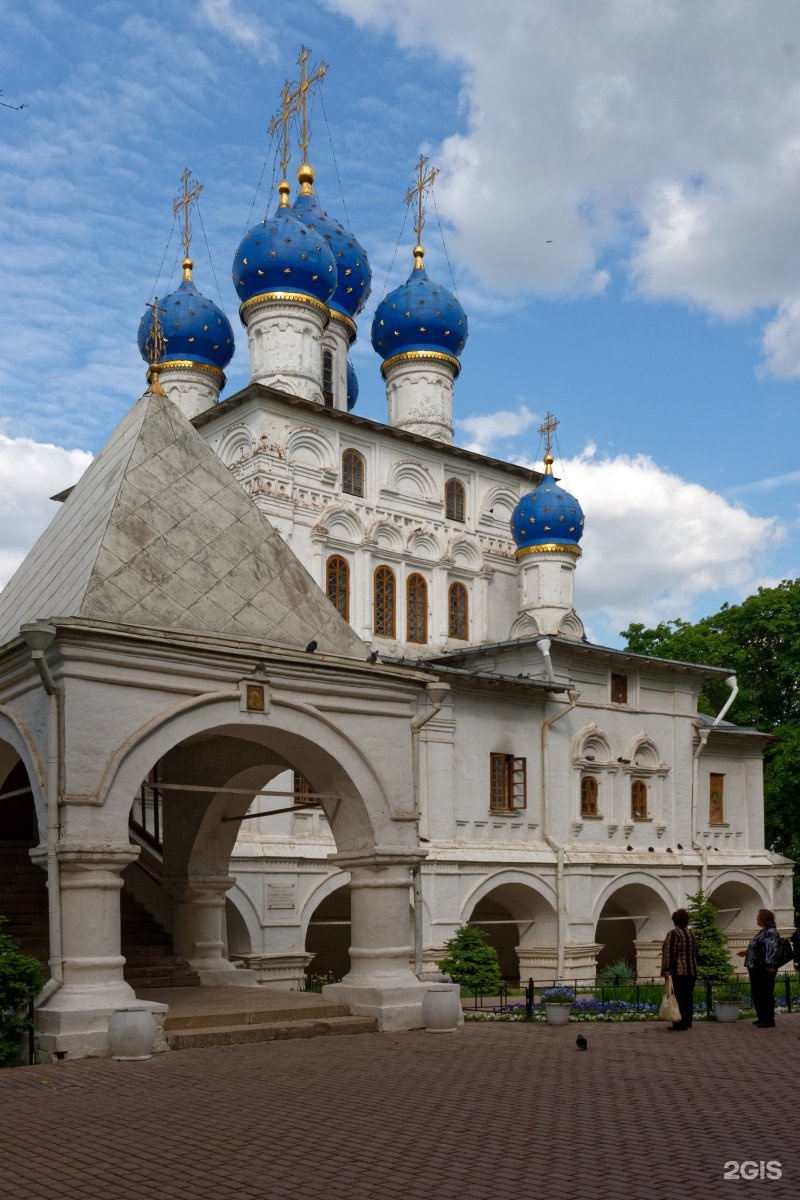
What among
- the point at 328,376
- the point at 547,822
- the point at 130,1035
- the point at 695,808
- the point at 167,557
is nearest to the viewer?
the point at 130,1035

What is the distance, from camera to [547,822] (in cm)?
2431

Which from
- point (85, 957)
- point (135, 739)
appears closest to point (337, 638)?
point (135, 739)

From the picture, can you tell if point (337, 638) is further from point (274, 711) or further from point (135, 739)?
point (135, 739)

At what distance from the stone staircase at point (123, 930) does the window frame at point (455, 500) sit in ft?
50.3

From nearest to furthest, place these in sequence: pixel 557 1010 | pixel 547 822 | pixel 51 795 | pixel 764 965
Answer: pixel 51 795
pixel 764 965
pixel 557 1010
pixel 547 822

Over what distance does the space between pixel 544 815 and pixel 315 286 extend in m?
11.4

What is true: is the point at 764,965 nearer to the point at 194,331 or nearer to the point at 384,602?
the point at 384,602

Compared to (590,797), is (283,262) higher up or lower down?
higher up

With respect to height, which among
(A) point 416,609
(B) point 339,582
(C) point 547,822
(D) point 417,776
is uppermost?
(B) point 339,582

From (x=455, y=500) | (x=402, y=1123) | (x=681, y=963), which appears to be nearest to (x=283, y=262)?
(x=455, y=500)

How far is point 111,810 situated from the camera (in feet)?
32.3

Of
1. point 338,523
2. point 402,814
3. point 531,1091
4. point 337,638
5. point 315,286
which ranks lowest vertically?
point 531,1091

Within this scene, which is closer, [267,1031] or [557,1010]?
[267,1031]

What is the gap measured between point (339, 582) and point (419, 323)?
7.58 meters
